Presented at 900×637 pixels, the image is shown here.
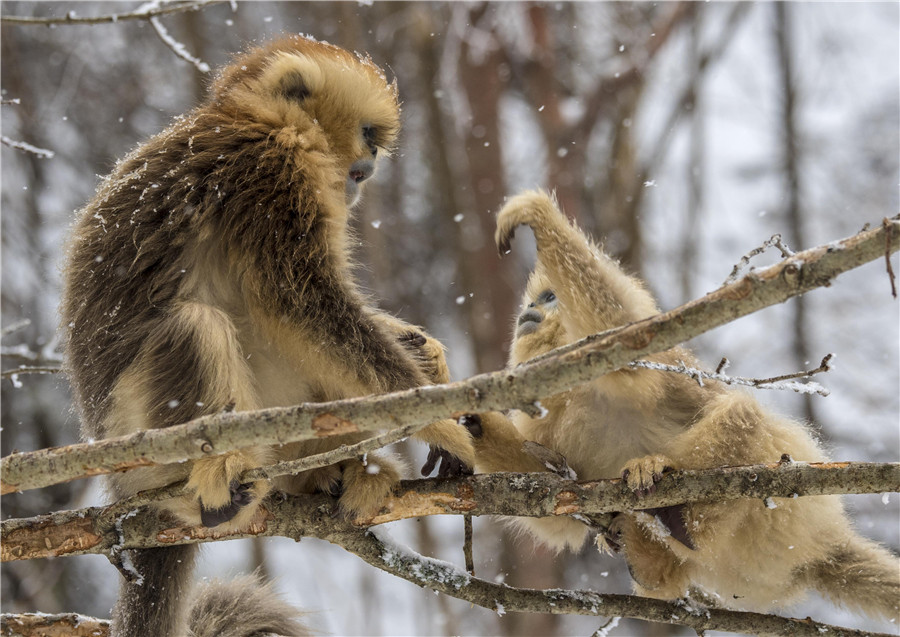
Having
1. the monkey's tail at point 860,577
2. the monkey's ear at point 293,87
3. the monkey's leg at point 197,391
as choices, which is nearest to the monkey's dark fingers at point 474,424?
the monkey's leg at point 197,391

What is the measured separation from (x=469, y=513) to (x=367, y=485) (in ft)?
1.40

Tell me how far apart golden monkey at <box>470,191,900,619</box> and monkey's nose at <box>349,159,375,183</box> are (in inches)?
29.0

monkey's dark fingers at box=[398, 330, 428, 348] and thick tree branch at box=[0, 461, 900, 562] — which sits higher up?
monkey's dark fingers at box=[398, 330, 428, 348]

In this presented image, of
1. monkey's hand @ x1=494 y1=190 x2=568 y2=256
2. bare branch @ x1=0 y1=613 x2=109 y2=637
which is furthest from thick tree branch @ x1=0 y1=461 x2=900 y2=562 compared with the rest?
monkey's hand @ x1=494 y1=190 x2=568 y2=256

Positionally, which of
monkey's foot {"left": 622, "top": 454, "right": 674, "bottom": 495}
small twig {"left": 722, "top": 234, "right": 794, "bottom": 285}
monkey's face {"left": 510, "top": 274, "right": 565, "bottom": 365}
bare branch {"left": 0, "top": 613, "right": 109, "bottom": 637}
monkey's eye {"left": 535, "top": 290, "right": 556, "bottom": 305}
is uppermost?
monkey's eye {"left": 535, "top": 290, "right": 556, "bottom": 305}

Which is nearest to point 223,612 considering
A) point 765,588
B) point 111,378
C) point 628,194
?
point 111,378

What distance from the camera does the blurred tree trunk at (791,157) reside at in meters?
10.5

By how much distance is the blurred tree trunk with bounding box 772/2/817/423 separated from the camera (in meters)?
10.5

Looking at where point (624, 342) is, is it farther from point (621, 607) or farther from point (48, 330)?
point (48, 330)

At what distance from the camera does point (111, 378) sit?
354cm

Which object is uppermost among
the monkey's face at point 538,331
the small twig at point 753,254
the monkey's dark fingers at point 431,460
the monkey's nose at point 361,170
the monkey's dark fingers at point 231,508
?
the monkey's nose at point 361,170

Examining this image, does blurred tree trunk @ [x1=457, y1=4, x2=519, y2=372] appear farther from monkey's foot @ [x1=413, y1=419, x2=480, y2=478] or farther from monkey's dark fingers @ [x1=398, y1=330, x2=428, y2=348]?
monkey's foot @ [x1=413, y1=419, x2=480, y2=478]

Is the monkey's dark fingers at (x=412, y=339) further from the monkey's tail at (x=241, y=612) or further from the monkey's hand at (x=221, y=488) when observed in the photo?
the monkey's tail at (x=241, y=612)

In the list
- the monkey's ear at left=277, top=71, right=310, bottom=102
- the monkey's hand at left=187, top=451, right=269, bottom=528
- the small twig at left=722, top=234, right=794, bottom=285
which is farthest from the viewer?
the monkey's ear at left=277, top=71, right=310, bottom=102
